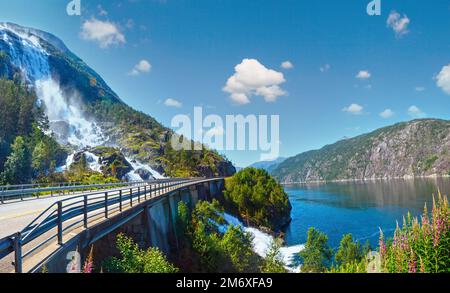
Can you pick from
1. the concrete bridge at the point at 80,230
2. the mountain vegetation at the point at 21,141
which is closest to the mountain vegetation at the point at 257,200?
the mountain vegetation at the point at 21,141

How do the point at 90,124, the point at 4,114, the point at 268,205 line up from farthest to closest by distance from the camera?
1. the point at 90,124
2. the point at 4,114
3. the point at 268,205

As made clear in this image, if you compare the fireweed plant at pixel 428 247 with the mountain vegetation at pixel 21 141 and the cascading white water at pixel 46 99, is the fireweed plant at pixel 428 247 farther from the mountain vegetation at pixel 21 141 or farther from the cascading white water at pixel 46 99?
the cascading white water at pixel 46 99

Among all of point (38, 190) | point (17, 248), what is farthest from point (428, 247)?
point (38, 190)

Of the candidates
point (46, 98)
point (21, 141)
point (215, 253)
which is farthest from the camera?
point (46, 98)

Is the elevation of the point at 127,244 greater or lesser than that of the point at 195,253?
greater

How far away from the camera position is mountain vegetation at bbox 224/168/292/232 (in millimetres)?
75625

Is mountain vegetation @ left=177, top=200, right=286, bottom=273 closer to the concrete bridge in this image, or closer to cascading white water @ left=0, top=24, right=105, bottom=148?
the concrete bridge

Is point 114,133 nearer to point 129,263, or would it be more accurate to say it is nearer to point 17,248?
point 129,263

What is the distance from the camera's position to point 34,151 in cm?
8500

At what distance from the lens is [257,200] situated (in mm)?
78562

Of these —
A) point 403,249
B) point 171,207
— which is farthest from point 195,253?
point 403,249
